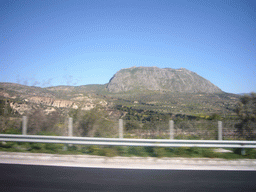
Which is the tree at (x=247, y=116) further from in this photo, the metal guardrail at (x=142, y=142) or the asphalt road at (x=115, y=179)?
the asphalt road at (x=115, y=179)

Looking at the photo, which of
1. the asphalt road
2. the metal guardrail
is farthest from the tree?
the asphalt road

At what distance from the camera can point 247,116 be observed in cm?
1027

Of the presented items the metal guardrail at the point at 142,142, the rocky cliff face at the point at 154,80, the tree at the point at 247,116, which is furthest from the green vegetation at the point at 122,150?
the rocky cliff face at the point at 154,80

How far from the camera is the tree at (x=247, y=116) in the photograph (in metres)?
8.25

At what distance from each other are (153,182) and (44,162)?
3621mm

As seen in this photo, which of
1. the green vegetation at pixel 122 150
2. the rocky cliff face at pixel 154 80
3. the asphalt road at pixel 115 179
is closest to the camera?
the asphalt road at pixel 115 179

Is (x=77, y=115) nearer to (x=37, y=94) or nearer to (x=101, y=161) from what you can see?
(x=101, y=161)

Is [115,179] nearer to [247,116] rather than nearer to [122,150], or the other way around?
[122,150]

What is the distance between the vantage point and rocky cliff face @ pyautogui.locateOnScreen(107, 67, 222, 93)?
98688mm

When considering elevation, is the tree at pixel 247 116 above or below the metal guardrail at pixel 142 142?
above

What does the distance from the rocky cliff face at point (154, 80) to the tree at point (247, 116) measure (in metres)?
81.9

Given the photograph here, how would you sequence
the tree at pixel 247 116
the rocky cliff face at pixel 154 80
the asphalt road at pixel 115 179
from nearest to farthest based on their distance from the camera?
the asphalt road at pixel 115 179
the tree at pixel 247 116
the rocky cliff face at pixel 154 80

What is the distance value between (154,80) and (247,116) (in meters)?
122

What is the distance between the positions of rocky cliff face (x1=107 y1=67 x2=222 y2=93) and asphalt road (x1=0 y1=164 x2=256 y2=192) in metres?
89.7
